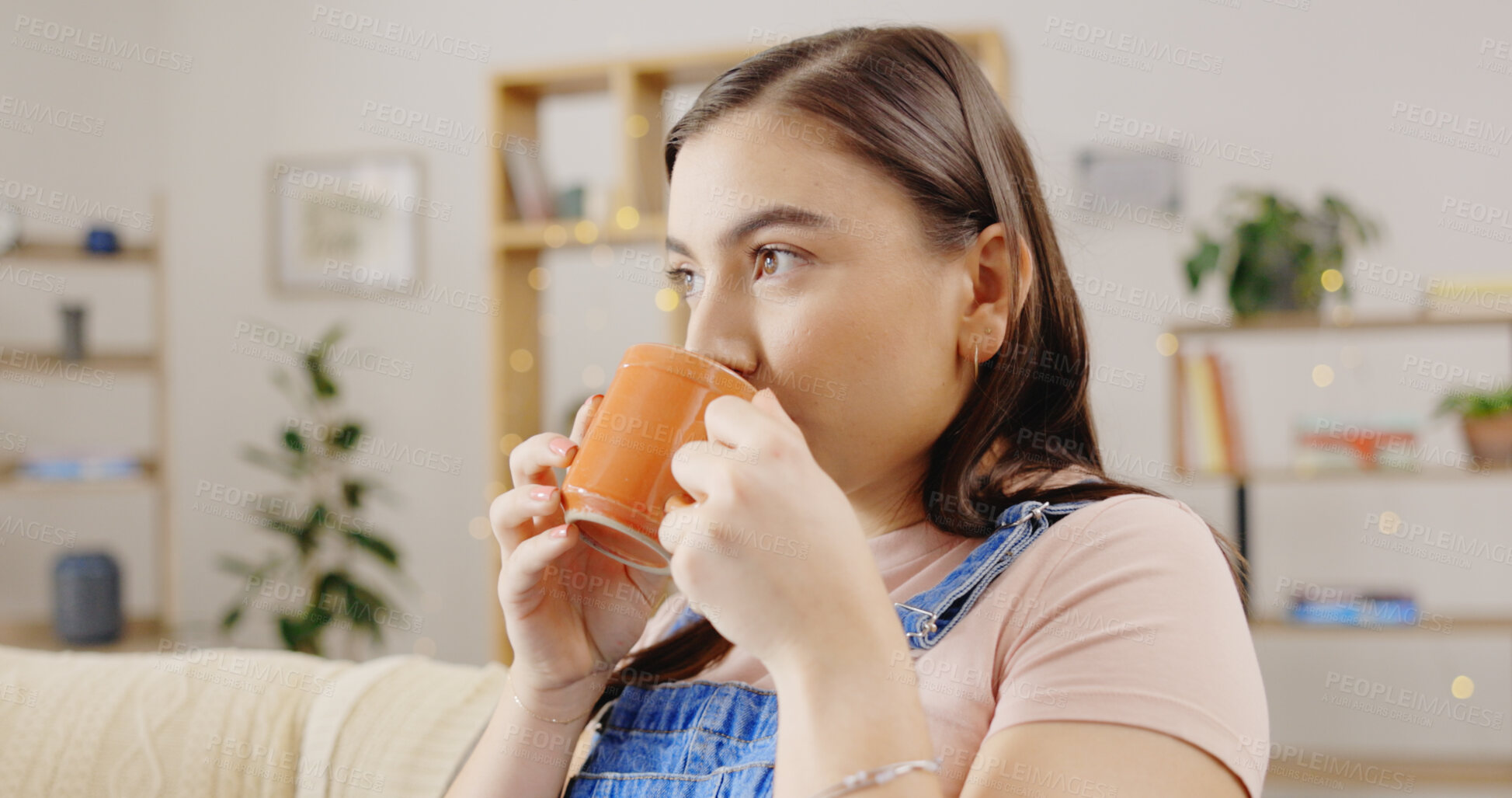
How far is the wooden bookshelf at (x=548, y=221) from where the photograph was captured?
3.23m

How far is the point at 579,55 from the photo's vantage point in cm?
391

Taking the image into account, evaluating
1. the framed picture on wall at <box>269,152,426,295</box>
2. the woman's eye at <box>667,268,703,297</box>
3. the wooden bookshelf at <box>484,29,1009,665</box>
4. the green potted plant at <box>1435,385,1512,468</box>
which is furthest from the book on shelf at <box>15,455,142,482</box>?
the green potted plant at <box>1435,385,1512,468</box>

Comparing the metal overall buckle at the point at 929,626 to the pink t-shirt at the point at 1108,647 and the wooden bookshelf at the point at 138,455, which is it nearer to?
the pink t-shirt at the point at 1108,647

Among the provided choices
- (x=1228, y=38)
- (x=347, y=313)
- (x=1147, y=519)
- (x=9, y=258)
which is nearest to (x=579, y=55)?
(x=347, y=313)

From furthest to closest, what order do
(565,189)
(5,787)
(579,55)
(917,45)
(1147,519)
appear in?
1. (579,55)
2. (565,189)
3. (5,787)
4. (917,45)
5. (1147,519)

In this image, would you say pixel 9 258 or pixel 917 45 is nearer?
pixel 917 45

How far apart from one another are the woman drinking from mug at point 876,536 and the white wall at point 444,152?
2509 mm

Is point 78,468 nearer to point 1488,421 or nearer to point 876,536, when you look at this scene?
point 876,536

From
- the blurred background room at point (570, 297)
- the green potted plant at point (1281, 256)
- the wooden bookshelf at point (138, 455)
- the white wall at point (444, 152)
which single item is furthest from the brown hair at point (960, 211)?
the wooden bookshelf at point (138, 455)

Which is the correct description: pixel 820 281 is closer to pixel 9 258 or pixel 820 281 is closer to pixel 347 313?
pixel 9 258

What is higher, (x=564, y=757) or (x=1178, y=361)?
(x=1178, y=361)

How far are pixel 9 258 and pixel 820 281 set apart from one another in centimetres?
333

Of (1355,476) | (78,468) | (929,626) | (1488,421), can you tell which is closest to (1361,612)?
(1355,476)

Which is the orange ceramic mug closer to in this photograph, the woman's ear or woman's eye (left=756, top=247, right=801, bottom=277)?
woman's eye (left=756, top=247, right=801, bottom=277)
